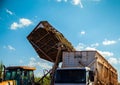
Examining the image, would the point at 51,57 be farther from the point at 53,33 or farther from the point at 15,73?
the point at 15,73

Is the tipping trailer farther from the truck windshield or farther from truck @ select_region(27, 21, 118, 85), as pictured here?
the truck windshield

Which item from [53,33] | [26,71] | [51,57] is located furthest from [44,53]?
[26,71]

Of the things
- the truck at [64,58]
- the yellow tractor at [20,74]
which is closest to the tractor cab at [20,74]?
the yellow tractor at [20,74]

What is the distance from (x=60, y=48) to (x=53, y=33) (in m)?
1.23

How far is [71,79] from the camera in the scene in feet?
45.4

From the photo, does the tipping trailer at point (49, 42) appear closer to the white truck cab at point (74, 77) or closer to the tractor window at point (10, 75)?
the tractor window at point (10, 75)

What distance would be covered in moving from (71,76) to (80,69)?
583mm

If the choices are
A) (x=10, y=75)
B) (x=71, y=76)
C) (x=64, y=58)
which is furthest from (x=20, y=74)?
(x=71, y=76)

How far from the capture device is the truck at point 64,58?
13.9 m

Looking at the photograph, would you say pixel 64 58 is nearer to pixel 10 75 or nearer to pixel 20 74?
pixel 20 74

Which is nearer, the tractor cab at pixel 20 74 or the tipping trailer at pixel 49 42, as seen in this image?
the tractor cab at pixel 20 74

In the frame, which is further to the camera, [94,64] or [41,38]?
[41,38]

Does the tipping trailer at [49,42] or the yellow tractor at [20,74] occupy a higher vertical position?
the tipping trailer at [49,42]

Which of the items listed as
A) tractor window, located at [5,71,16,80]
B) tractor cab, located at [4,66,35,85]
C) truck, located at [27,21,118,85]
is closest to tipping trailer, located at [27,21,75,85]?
truck, located at [27,21,118,85]
